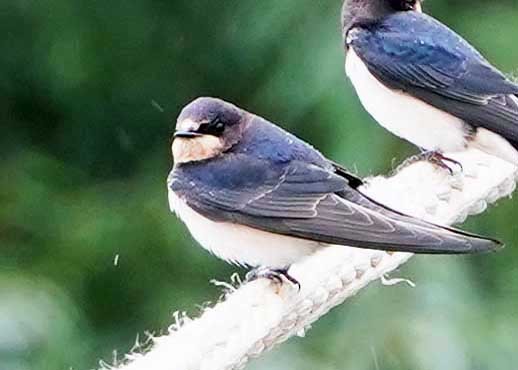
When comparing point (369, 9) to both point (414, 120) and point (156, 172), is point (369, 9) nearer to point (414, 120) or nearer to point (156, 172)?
point (414, 120)

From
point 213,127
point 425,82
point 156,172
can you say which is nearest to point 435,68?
point 425,82

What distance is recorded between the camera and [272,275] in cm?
214

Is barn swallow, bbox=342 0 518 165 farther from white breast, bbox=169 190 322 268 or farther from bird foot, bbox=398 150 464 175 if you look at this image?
white breast, bbox=169 190 322 268

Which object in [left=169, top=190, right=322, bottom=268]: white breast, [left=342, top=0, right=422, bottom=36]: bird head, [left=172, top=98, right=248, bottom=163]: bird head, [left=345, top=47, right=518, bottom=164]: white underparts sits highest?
[left=342, top=0, right=422, bottom=36]: bird head

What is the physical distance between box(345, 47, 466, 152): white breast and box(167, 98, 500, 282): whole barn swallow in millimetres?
350

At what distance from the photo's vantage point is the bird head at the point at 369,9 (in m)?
2.81

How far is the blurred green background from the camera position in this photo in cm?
283

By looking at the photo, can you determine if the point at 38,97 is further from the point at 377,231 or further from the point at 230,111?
the point at 377,231

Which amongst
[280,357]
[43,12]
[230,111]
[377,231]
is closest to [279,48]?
[43,12]

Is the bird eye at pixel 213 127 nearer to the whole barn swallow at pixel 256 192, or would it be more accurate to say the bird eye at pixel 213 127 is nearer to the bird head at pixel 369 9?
the whole barn swallow at pixel 256 192

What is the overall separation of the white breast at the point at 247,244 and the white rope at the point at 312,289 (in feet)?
0.07

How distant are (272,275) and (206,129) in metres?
0.25

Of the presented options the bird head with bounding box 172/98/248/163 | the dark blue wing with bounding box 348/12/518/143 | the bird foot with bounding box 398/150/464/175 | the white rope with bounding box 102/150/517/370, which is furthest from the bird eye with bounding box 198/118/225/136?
the dark blue wing with bounding box 348/12/518/143

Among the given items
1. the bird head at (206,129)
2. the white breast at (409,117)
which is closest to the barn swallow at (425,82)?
the white breast at (409,117)
